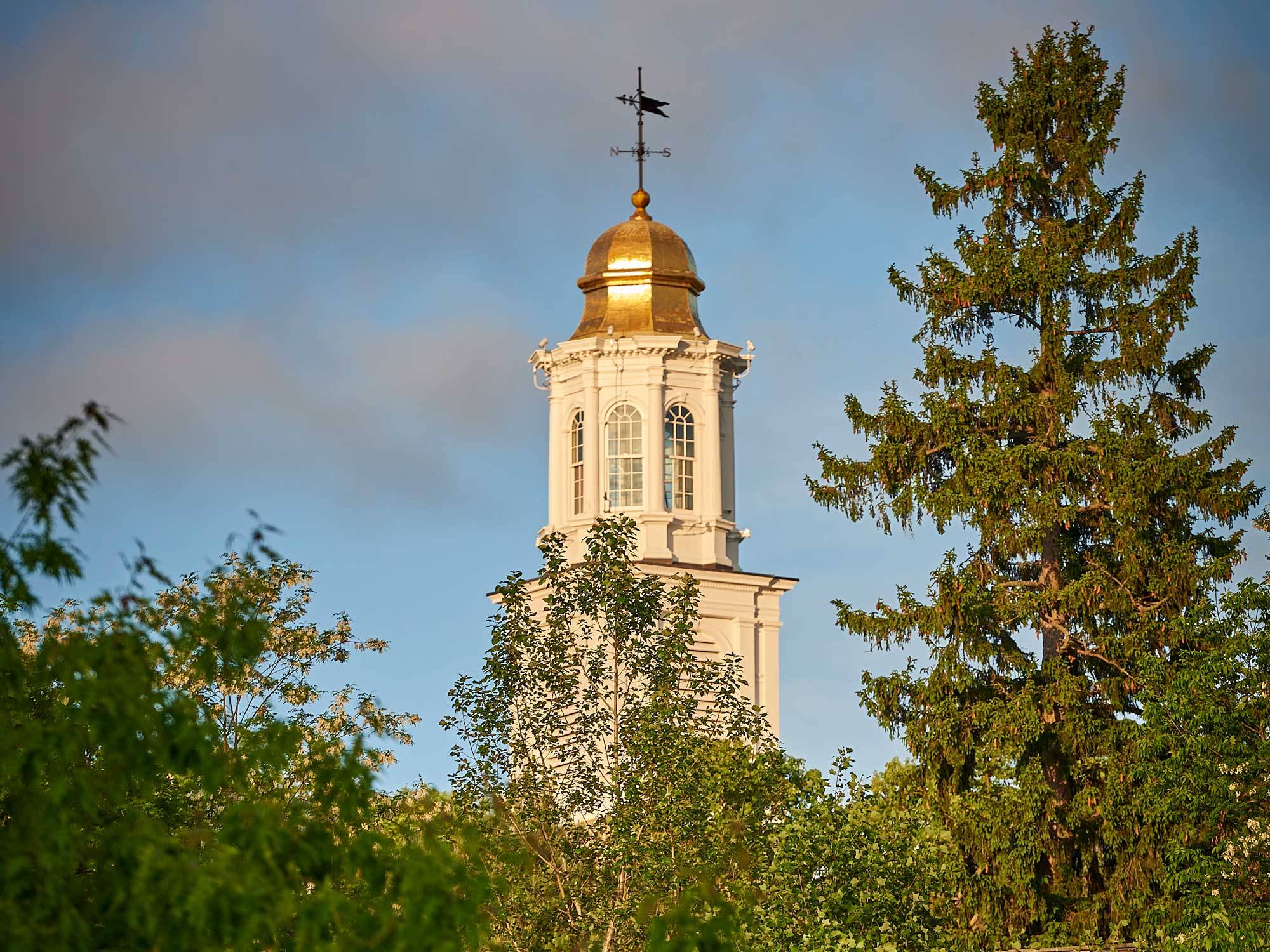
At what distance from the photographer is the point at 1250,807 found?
27.3 meters

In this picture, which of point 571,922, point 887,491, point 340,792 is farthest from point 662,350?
point 340,792

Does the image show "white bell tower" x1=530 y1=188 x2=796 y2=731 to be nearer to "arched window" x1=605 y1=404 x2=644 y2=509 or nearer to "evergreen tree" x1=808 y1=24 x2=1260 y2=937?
"arched window" x1=605 y1=404 x2=644 y2=509

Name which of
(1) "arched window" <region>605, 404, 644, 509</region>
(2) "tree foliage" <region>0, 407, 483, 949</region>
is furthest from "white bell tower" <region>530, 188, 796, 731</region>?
(2) "tree foliage" <region>0, 407, 483, 949</region>

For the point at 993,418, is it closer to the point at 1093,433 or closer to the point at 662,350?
the point at 1093,433

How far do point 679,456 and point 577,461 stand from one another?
2.76 m

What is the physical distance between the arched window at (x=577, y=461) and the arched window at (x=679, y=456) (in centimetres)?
233

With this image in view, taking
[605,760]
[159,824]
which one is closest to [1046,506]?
[605,760]

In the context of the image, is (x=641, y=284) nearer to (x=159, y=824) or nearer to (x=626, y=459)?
(x=626, y=459)

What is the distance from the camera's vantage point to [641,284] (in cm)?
5628

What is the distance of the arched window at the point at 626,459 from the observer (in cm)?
5478

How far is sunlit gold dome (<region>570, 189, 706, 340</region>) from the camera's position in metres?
55.9

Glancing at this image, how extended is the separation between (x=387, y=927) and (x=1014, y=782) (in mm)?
21081

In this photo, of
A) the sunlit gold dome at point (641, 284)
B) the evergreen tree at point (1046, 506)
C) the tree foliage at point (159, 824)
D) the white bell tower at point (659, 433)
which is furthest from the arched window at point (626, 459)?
the tree foliage at point (159, 824)

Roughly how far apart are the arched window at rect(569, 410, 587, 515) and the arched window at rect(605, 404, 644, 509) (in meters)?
1.06
